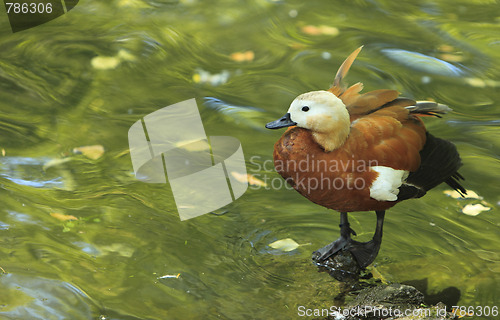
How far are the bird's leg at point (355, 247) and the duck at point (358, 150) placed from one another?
1 cm

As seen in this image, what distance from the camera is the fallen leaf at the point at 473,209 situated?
413 cm

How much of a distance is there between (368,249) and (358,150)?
0.71m

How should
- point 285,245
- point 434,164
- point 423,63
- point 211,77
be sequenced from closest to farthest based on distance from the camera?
point 434,164, point 285,245, point 211,77, point 423,63

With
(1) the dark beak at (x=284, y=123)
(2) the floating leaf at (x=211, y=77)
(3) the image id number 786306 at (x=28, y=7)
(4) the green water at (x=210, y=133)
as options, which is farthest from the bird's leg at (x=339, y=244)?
(3) the image id number 786306 at (x=28, y=7)

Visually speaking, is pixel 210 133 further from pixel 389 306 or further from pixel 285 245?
pixel 389 306

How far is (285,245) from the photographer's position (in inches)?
146

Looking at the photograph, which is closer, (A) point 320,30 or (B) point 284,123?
(B) point 284,123

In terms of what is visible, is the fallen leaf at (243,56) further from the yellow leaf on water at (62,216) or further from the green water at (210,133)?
the yellow leaf on water at (62,216)

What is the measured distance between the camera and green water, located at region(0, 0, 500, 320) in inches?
133

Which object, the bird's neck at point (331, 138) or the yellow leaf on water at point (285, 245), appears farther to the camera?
the yellow leaf on water at point (285, 245)

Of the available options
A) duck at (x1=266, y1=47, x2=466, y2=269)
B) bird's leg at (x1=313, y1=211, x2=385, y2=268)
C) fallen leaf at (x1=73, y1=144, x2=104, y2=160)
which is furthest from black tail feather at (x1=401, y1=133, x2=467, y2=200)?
fallen leaf at (x1=73, y1=144, x2=104, y2=160)

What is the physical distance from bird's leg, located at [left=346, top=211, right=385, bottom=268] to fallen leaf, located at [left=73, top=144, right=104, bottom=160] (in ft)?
7.07

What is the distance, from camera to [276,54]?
614 cm
